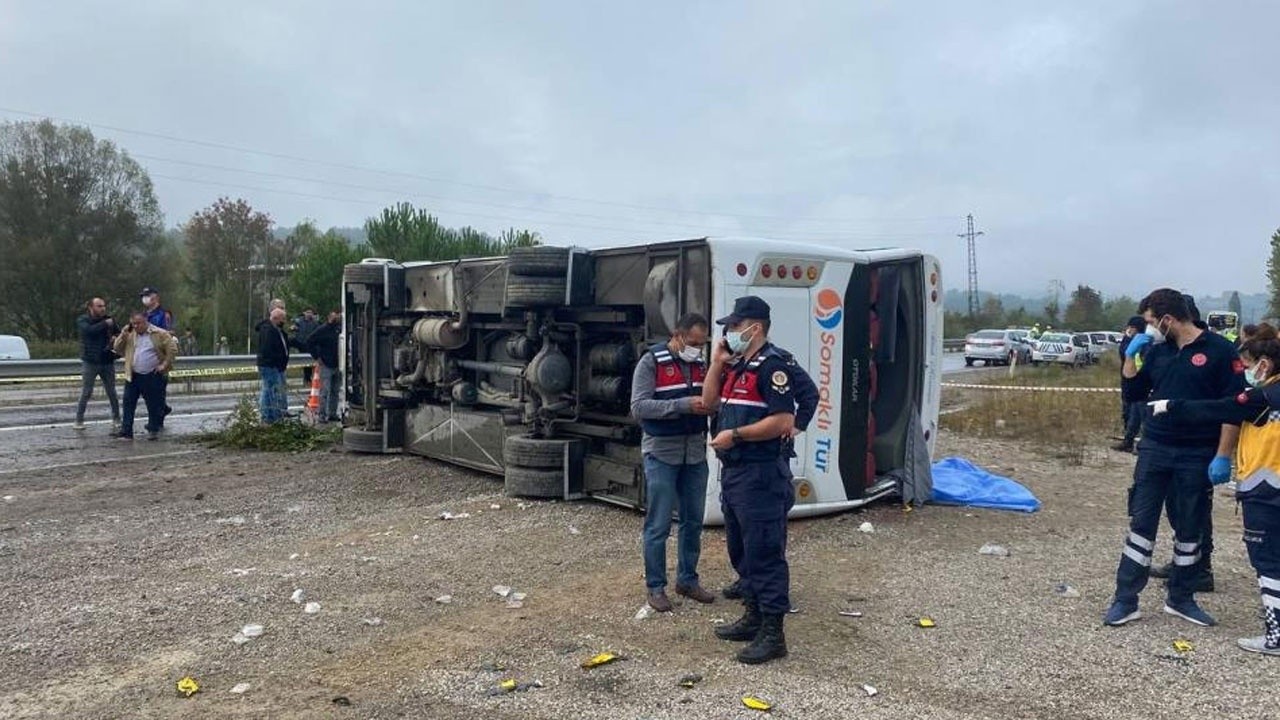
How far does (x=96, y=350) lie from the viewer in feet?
40.5

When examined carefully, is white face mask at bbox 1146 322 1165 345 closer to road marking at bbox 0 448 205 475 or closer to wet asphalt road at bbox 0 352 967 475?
road marking at bbox 0 448 205 475

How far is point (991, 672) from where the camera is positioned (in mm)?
4406

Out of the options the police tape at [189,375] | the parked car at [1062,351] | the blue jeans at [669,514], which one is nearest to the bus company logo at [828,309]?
the blue jeans at [669,514]

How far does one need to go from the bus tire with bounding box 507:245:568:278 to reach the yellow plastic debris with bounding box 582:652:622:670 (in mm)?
3827

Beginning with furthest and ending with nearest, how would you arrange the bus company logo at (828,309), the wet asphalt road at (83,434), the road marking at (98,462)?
the wet asphalt road at (83,434), the road marking at (98,462), the bus company logo at (828,309)

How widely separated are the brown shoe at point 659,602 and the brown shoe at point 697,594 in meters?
0.20

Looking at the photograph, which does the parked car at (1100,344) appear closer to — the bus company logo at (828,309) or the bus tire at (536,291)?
the bus company logo at (828,309)

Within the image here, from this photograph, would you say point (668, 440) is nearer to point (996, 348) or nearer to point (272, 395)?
point (272, 395)

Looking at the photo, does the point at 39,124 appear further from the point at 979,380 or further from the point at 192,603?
the point at 192,603

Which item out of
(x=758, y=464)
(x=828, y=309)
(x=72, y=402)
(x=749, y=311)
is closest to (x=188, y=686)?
(x=758, y=464)

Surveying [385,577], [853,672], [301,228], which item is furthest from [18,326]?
[853,672]

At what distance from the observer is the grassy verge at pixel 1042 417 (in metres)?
12.7

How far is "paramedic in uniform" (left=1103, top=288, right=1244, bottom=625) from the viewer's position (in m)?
5.07

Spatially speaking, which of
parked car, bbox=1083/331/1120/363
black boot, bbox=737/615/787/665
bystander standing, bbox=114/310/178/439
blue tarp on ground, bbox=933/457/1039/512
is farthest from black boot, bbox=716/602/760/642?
parked car, bbox=1083/331/1120/363
